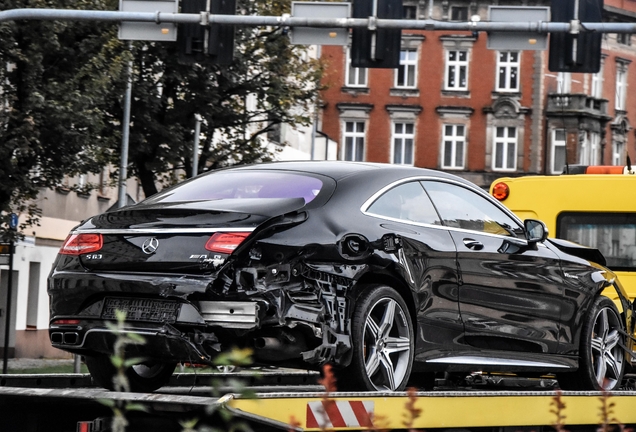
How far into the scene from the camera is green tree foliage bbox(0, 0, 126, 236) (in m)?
22.7

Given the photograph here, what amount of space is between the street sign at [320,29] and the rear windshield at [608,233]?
7561mm

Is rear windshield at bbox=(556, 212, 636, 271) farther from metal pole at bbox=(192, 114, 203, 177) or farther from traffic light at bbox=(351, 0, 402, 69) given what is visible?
metal pole at bbox=(192, 114, 203, 177)

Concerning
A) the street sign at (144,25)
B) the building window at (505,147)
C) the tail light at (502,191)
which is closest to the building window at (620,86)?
the building window at (505,147)

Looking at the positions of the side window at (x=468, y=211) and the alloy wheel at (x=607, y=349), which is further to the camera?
the alloy wheel at (x=607, y=349)

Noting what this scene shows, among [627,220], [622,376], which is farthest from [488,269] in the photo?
[627,220]

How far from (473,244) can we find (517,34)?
11.9 m

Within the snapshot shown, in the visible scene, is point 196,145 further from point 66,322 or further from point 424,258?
point 66,322

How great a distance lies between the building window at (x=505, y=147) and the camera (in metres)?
75.8

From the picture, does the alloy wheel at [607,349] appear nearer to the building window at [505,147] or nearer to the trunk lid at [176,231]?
the trunk lid at [176,231]

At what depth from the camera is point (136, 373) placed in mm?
8383

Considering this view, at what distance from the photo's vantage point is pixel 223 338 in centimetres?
709

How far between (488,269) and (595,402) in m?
1.04

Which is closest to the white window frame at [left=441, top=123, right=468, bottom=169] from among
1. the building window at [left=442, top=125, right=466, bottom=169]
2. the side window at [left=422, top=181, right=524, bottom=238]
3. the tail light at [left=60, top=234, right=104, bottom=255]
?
the building window at [left=442, top=125, right=466, bottom=169]

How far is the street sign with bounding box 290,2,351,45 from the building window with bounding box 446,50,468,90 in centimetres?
5661
